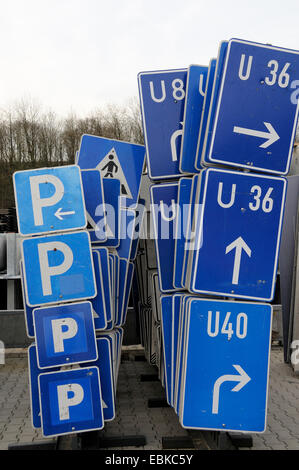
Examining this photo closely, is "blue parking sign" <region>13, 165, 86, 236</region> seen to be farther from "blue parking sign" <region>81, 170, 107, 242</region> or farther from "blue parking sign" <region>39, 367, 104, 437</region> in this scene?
"blue parking sign" <region>39, 367, 104, 437</region>

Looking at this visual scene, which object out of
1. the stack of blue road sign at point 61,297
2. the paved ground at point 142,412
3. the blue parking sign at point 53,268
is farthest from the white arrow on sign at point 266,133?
the paved ground at point 142,412

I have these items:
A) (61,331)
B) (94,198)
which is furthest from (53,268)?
(94,198)

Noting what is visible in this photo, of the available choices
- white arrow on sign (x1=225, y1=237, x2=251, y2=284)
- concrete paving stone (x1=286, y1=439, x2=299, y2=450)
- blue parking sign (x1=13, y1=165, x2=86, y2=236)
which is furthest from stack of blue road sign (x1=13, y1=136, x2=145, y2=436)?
concrete paving stone (x1=286, y1=439, x2=299, y2=450)

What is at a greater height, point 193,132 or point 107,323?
point 193,132

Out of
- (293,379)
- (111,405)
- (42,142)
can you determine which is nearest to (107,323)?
(111,405)

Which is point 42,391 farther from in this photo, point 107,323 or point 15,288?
point 15,288

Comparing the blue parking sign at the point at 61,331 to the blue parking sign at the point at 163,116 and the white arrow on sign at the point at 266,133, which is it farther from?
the white arrow on sign at the point at 266,133

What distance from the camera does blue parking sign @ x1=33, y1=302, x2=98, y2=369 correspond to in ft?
15.1

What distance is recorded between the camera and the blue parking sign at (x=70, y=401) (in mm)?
4648

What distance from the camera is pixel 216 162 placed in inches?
173

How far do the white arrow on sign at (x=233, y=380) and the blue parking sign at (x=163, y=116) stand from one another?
1834 mm

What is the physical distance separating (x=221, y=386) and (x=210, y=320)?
0.51 metres

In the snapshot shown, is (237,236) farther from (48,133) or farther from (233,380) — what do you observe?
(48,133)

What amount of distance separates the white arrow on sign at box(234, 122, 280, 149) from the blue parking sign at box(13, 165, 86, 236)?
4.34 ft
